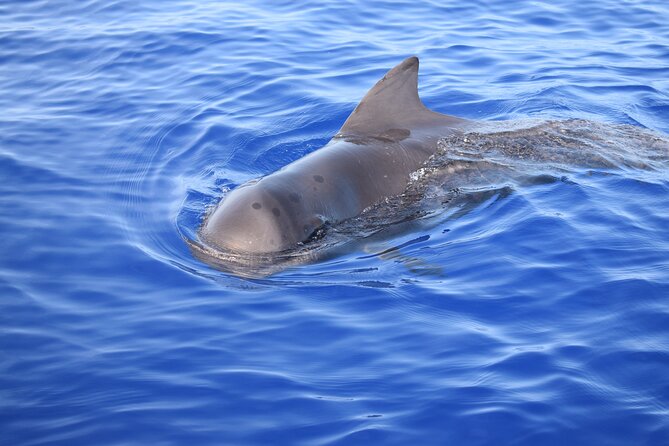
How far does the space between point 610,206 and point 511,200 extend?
1114 millimetres

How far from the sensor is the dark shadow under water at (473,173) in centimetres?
786

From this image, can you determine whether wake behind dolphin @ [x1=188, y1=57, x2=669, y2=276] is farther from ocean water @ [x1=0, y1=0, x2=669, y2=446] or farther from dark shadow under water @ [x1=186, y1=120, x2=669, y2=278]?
ocean water @ [x1=0, y1=0, x2=669, y2=446]

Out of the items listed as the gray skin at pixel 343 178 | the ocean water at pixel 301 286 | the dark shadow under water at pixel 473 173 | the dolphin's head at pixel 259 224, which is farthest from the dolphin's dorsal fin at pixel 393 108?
the dolphin's head at pixel 259 224

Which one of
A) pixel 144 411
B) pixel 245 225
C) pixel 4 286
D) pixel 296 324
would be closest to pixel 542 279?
pixel 296 324

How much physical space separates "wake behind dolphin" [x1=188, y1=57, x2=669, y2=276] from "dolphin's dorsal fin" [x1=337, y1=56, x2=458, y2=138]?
0.04 ft

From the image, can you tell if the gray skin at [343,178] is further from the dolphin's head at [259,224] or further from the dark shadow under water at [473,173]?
the dark shadow under water at [473,173]

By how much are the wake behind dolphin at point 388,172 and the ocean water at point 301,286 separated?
26 cm

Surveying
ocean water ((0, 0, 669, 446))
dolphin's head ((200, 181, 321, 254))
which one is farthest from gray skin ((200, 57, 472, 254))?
ocean water ((0, 0, 669, 446))

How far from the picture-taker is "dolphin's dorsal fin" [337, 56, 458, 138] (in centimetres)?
947

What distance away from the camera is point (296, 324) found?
6.99m

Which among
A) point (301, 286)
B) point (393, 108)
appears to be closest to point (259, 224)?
point (301, 286)

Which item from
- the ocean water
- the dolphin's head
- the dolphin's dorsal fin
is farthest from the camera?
the dolphin's dorsal fin

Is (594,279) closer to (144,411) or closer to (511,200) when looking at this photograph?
(511,200)

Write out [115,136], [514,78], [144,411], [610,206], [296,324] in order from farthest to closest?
1. [514,78]
2. [115,136]
3. [610,206]
4. [296,324]
5. [144,411]
